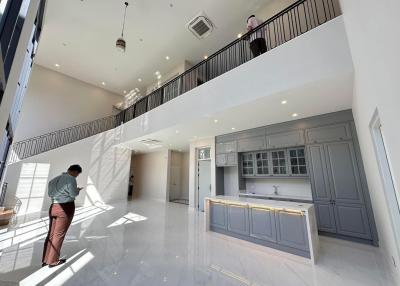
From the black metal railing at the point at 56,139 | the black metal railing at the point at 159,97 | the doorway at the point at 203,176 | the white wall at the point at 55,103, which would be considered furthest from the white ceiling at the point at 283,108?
the white wall at the point at 55,103

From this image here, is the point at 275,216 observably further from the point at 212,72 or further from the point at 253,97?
the point at 212,72

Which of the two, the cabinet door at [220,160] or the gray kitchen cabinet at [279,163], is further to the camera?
the cabinet door at [220,160]

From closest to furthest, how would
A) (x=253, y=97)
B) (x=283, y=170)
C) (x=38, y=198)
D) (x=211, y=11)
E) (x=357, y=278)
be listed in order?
(x=357, y=278), (x=253, y=97), (x=283, y=170), (x=211, y=11), (x=38, y=198)

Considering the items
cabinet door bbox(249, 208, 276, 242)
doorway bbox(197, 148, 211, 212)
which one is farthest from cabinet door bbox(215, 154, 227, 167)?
cabinet door bbox(249, 208, 276, 242)

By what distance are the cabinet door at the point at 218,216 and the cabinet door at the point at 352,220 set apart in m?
2.55

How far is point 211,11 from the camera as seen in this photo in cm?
546

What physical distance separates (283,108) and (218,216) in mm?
3085

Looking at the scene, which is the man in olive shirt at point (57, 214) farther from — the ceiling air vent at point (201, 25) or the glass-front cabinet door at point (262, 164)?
the ceiling air vent at point (201, 25)

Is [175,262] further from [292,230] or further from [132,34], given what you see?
[132,34]

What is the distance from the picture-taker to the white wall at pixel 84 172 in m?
6.46

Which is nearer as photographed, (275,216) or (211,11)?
(275,216)

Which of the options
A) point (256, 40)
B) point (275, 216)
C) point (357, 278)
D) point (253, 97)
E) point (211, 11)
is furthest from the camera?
point (211, 11)

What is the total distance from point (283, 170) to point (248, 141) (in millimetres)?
1383

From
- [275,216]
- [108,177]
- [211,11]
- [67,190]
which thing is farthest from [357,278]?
[108,177]
